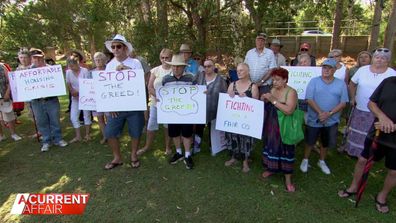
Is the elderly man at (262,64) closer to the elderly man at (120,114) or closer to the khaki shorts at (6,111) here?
the elderly man at (120,114)

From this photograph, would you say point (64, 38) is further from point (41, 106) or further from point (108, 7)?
point (41, 106)

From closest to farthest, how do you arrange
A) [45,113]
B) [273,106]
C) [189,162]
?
[273,106]
[189,162]
[45,113]

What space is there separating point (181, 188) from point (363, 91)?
3049 millimetres

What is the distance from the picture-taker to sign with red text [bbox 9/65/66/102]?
531 centimetres

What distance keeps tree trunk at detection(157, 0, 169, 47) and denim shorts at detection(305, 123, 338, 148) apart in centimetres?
367

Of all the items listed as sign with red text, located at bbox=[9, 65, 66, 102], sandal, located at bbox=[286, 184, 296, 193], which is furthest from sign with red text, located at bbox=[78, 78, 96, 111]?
sandal, located at bbox=[286, 184, 296, 193]

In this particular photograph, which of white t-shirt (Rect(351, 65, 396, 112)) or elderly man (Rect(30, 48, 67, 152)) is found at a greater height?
white t-shirt (Rect(351, 65, 396, 112))

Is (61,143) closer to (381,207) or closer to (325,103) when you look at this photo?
(325,103)

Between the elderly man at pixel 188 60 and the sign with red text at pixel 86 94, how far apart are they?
1.77 metres

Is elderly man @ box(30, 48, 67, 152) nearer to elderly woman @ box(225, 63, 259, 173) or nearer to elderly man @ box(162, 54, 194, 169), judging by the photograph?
elderly man @ box(162, 54, 194, 169)

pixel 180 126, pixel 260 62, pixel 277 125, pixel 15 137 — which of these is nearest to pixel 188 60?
pixel 260 62

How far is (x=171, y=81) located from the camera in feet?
15.1

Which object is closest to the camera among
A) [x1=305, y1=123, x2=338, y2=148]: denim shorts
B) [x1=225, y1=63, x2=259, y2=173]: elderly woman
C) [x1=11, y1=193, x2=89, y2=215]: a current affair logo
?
[x1=11, y1=193, x2=89, y2=215]: a current affair logo

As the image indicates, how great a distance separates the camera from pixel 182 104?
463cm
